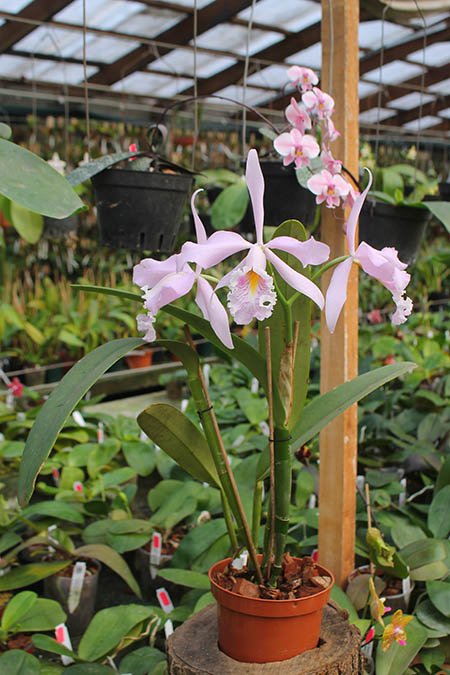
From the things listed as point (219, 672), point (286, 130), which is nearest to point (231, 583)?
point (219, 672)

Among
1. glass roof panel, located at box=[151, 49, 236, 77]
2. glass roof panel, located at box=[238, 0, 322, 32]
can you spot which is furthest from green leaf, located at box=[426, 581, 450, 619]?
glass roof panel, located at box=[151, 49, 236, 77]

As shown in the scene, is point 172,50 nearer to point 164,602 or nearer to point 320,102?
point 320,102

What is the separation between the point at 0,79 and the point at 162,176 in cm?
481

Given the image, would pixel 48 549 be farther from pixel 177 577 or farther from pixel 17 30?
pixel 17 30

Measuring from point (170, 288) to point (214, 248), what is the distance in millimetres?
69

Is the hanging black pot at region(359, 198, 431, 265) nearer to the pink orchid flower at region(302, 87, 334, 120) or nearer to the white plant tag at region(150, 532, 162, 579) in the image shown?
the pink orchid flower at region(302, 87, 334, 120)

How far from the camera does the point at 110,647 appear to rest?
1404 millimetres

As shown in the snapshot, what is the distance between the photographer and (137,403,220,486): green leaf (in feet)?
3.89

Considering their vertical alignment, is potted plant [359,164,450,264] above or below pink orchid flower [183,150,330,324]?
above

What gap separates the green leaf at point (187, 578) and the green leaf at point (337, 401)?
1.68 feet

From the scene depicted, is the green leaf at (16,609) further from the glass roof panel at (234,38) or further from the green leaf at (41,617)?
the glass roof panel at (234,38)

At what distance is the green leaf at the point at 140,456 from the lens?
7.33 feet

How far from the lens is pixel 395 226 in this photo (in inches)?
75.3

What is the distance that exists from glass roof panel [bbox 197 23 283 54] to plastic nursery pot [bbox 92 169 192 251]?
4.33 m
